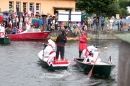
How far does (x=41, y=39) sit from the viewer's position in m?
36.2

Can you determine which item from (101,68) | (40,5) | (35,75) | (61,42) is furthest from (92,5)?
(101,68)

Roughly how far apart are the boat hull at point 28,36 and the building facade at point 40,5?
30.0 ft

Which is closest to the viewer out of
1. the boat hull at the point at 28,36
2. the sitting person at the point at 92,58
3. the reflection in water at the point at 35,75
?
the reflection in water at the point at 35,75

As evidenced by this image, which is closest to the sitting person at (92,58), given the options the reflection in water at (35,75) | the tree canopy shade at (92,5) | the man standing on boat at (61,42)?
the reflection in water at (35,75)

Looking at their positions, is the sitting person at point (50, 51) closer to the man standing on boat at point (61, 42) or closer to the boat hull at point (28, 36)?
the man standing on boat at point (61, 42)

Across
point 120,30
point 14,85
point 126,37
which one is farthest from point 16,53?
point 126,37

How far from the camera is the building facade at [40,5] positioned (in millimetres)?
43625

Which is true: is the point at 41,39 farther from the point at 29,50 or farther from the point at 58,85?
the point at 58,85

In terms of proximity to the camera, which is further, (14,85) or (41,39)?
(41,39)

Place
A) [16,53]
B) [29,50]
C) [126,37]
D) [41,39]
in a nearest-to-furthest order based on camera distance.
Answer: [126,37] → [16,53] → [29,50] → [41,39]

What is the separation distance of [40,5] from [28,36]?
1171 cm

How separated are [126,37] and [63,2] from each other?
4496 cm

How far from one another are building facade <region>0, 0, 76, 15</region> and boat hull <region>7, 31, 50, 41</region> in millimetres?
9135

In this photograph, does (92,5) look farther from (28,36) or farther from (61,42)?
(61,42)
